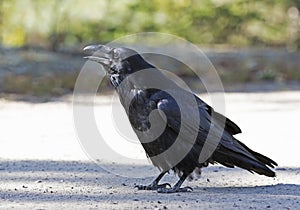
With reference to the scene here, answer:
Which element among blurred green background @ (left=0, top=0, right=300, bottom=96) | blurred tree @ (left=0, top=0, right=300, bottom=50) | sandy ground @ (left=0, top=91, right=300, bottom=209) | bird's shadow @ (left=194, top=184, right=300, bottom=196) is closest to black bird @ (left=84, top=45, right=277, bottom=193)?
bird's shadow @ (left=194, top=184, right=300, bottom=196)

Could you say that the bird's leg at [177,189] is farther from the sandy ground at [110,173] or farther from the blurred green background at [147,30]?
the blurred green background at [147,30]

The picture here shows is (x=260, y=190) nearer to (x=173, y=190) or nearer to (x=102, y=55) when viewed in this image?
(x=173, y=190)

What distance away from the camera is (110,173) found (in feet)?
24.7

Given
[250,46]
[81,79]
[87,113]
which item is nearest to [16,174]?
[87,113]

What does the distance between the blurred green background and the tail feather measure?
8843 mm

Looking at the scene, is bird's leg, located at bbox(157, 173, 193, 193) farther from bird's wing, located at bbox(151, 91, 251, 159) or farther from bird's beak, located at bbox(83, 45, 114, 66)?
bird's beak, located at bbox(83, 45, 114, 66)

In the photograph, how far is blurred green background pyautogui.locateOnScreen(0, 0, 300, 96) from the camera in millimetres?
16109

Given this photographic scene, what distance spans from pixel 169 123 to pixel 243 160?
0.72 m

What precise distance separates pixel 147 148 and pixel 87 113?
6.11 meters

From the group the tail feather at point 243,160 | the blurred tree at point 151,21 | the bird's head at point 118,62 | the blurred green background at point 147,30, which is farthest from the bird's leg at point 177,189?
the blurred tree at point 151,21

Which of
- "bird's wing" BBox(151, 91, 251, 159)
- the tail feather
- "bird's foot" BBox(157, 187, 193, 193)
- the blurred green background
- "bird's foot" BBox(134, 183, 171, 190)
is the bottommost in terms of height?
"bird's foot" BBox(157, 187, 193, 193)

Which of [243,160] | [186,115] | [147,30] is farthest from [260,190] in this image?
[147,30]

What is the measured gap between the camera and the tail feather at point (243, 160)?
6395mm

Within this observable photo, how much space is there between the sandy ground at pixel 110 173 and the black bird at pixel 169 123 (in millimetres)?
256
